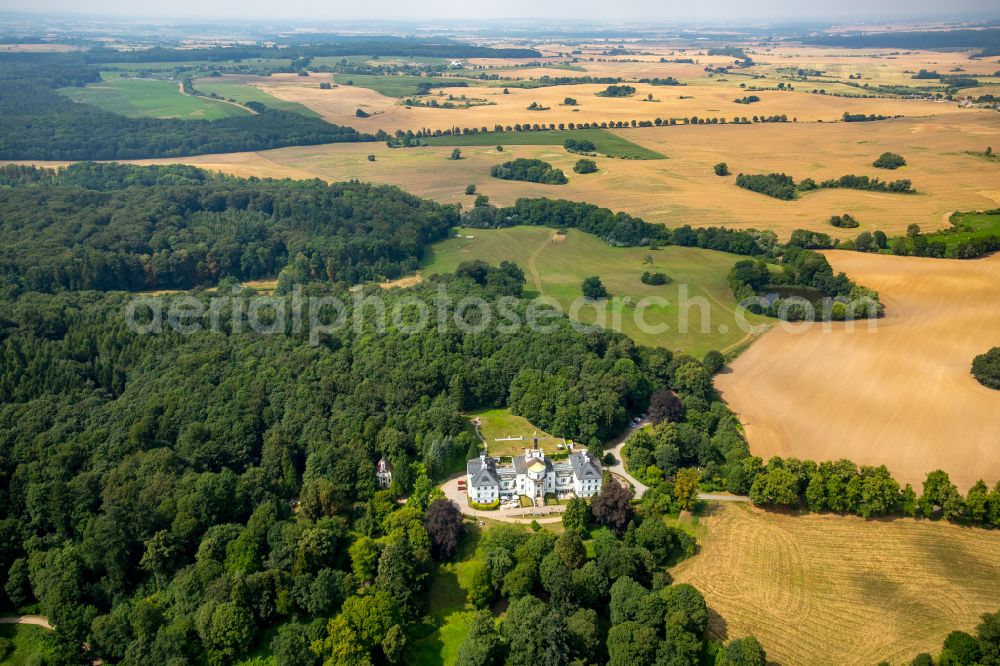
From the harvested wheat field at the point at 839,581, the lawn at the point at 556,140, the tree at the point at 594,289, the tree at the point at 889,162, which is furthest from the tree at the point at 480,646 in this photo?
the tree at the point at 889,162

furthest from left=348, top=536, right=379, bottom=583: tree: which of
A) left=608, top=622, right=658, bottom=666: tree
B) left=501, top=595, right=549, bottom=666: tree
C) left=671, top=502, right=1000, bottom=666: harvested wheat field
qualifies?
left=671, top=502, right=1000, bottom=666: harvested wheat field

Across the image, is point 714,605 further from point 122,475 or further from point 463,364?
point 122,475

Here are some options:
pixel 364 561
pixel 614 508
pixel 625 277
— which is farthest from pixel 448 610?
pixel 625 277

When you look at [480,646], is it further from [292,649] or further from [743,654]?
[743,654]

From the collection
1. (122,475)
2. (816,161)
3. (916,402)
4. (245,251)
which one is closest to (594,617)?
(122,475)

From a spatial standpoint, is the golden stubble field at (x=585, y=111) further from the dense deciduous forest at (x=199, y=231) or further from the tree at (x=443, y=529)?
the tree at (x=443, y=529)

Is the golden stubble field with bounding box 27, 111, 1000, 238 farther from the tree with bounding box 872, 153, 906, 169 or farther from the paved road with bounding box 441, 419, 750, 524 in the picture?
the paved road with bounding box 441, 419, 750, 524
